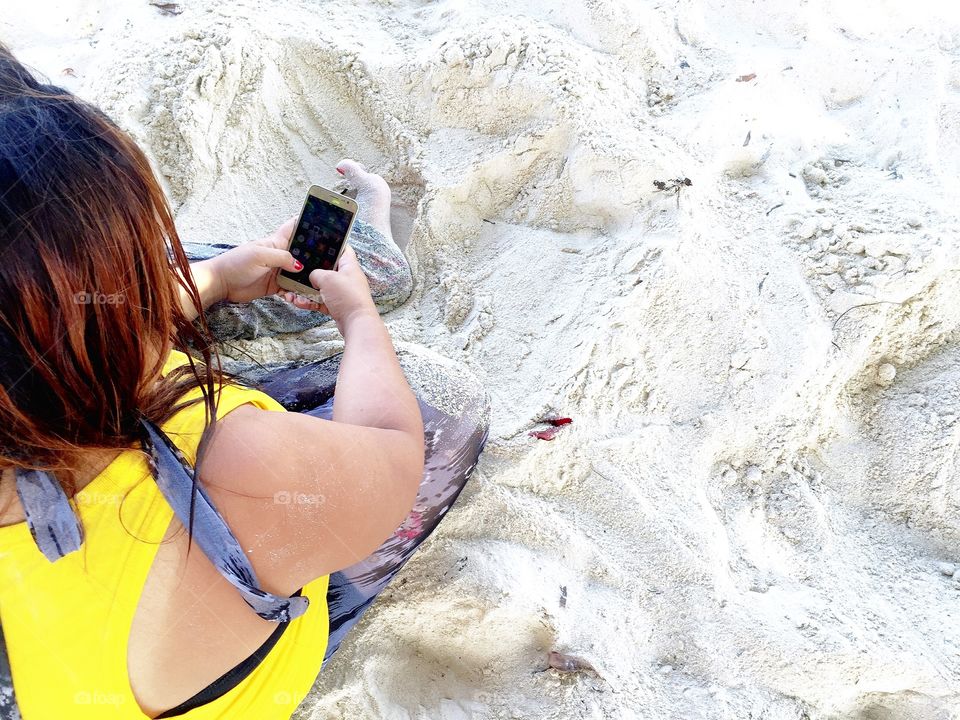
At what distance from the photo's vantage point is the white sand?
4.59 ft

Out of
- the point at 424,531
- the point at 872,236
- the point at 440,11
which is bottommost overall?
the point at 424,531

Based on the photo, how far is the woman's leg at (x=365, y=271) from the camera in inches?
62.3

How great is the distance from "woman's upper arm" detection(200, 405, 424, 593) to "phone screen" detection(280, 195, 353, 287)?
575 millimetres

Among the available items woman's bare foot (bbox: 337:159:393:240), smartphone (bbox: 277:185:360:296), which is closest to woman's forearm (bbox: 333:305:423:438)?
smartphone (bbox: 277:185:360:296)

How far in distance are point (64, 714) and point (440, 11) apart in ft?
6.69

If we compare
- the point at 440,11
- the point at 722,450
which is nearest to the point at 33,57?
the point at 440,11

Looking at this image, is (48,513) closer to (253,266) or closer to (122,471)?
(122,471)

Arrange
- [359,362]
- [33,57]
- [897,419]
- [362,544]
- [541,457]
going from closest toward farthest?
[362,544] < [359,362] < [541,457] < [897,419] < [33,57]

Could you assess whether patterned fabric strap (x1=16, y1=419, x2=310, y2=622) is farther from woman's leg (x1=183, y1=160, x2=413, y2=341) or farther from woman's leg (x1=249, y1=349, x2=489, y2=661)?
woman's leg (x1=183, y1=160, x2=413, y2=341)

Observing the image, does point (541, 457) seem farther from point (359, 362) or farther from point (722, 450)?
point (359, 362)

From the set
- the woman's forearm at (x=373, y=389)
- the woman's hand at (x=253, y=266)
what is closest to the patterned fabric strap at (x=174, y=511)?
the woman's forearm at (x=373, y=389)

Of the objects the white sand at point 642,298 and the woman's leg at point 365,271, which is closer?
the white sand at point 642,298

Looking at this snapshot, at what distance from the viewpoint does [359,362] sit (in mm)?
1118

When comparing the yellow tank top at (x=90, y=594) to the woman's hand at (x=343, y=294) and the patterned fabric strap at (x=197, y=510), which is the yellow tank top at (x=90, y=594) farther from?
the woman's hand at (x=343, y=294)
